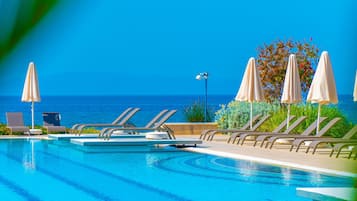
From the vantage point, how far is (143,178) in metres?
11.8

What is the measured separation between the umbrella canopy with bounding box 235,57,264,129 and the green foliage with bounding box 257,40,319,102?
3.98m

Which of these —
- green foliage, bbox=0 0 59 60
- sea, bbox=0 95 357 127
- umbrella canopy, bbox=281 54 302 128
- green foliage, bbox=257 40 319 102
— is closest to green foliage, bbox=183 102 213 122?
green foliage, bbox=257 40 319 102

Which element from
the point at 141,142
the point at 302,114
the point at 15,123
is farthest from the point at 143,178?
the point at 15,123

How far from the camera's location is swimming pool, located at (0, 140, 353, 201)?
10117mm

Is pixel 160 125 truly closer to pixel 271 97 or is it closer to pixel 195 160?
pixel 195 160

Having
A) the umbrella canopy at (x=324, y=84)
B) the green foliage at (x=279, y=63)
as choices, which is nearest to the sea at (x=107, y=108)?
the green foliage at (x=279, y=63)

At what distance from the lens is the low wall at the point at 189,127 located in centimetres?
2169

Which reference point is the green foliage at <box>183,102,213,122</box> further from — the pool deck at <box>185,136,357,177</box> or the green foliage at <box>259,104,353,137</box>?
the pool deck at <box>185,136,357,177</box>

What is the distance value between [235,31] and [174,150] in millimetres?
15710

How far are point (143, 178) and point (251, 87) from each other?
294 inches

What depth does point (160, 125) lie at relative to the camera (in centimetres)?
1778

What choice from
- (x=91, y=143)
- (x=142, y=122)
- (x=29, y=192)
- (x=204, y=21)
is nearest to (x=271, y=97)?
(x=91, y=143)

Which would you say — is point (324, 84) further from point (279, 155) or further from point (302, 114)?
point (302, 114)

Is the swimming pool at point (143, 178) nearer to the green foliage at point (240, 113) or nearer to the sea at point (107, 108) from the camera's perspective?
the green foliage at point (240, 113)
